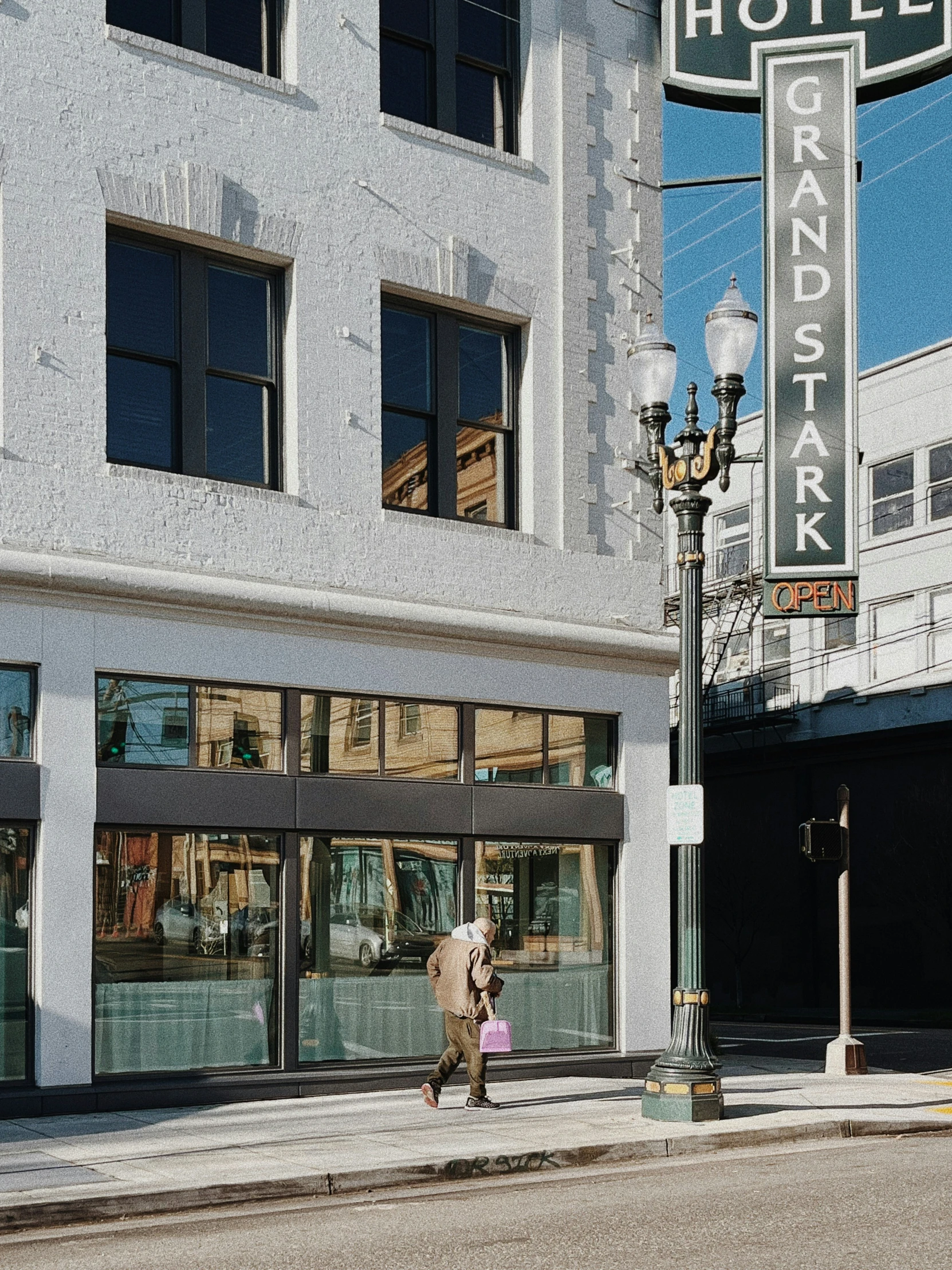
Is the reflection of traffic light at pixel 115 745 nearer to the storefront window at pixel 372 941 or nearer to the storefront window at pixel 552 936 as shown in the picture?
the storefront window at pixel 372 941

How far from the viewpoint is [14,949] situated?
41.2ft

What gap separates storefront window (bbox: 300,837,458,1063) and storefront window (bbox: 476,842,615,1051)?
56 centimetres

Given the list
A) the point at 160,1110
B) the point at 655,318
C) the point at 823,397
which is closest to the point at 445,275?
the point at 655,318

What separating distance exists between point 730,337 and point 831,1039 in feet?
52.6

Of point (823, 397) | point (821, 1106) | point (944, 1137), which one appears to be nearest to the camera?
point (944, 1137)

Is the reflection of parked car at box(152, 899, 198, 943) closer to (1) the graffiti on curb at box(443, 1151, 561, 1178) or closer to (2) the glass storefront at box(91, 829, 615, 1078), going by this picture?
(2) the glass storefront at box(91, 829, 615, 1078)

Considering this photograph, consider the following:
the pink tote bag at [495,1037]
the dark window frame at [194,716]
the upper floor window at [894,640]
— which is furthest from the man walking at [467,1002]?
the upper floor window at [894,640]

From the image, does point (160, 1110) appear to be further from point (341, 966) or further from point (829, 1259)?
point (829, 1259)

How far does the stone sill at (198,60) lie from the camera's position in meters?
13.7

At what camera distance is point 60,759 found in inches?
504

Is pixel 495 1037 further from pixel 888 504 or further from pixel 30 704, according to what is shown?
pixel 888 504

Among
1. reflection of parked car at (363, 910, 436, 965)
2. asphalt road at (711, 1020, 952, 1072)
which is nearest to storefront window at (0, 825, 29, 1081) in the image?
reflection of parked car at (363, 910, 436, 965)

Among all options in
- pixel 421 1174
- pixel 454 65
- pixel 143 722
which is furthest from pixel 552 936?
pixel 454 65

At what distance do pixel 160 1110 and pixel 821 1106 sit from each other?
5.44m
